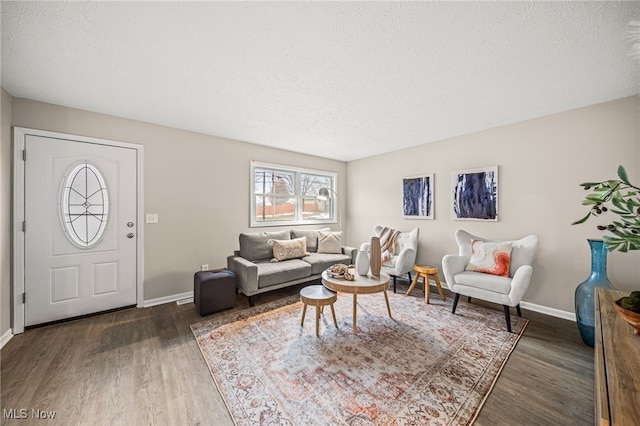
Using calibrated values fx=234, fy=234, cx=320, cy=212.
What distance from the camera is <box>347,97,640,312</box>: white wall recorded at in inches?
96.2

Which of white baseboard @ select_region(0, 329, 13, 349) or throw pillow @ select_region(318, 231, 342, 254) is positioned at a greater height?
throw pillow @ select_region(318, 231, 342, 254)

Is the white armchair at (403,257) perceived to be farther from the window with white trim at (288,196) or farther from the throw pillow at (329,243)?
the window with white trim at (288,196)

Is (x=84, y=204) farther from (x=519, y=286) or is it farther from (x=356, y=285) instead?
(x=519, y=286)

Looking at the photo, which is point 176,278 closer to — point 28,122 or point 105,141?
point 105,141

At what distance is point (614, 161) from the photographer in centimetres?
247

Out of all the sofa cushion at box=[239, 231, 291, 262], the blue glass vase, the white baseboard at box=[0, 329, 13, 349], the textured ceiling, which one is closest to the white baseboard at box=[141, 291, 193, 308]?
the sofa cushion at box=[239, 231, 291, 262]

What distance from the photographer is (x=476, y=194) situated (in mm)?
3410

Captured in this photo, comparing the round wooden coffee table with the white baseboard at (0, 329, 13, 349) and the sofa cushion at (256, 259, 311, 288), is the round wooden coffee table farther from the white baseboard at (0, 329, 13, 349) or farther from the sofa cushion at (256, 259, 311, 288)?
the white baseboard at (0, 329, 13, 349)

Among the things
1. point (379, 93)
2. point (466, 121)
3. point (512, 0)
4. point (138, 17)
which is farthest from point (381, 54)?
point (466, 121)

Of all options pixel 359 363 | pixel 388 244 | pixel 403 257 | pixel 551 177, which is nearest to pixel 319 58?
pixel 359 363

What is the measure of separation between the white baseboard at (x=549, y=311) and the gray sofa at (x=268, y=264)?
2.37 m

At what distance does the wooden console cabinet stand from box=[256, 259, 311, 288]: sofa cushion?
280cm

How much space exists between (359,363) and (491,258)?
2.08m

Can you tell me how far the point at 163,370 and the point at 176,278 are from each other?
1665mm
